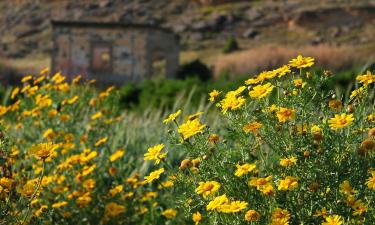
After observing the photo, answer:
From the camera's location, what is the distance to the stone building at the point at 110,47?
25.5 meters

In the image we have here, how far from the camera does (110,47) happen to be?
84.5ft

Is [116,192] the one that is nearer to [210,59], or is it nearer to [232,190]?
[232,190]

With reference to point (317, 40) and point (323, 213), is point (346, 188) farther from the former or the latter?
point (317, 40)

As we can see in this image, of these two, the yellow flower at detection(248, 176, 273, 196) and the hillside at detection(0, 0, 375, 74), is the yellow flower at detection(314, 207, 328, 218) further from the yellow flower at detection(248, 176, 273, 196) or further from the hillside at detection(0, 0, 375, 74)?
the hillside at detection(0, 0, 375, 74)

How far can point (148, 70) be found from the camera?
25.8 meters

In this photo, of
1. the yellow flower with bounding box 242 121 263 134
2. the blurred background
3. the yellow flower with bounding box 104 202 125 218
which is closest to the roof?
the blurred background

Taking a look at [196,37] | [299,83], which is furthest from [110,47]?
[299,83]

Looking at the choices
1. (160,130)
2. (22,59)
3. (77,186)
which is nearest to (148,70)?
(22,59)

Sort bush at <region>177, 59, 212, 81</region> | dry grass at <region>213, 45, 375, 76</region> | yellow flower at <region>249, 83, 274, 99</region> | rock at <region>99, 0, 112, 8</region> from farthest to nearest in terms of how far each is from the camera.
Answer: rock at <region>99, 0, 112, 8</region>
dry grass at <region>213, 45, 375, 76</region>
bush at <region>177, 59, 212, 81</region>
yellow flower at <region>249, 83, 274, 99</region>

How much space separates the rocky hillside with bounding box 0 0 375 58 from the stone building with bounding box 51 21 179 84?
38.9 ft

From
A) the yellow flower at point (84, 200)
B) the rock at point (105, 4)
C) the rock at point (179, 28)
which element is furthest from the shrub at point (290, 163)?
the rock at point (105, 4)

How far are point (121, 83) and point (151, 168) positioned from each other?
2021cm

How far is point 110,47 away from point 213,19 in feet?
54.1

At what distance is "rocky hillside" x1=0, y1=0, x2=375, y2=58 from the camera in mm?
38844
